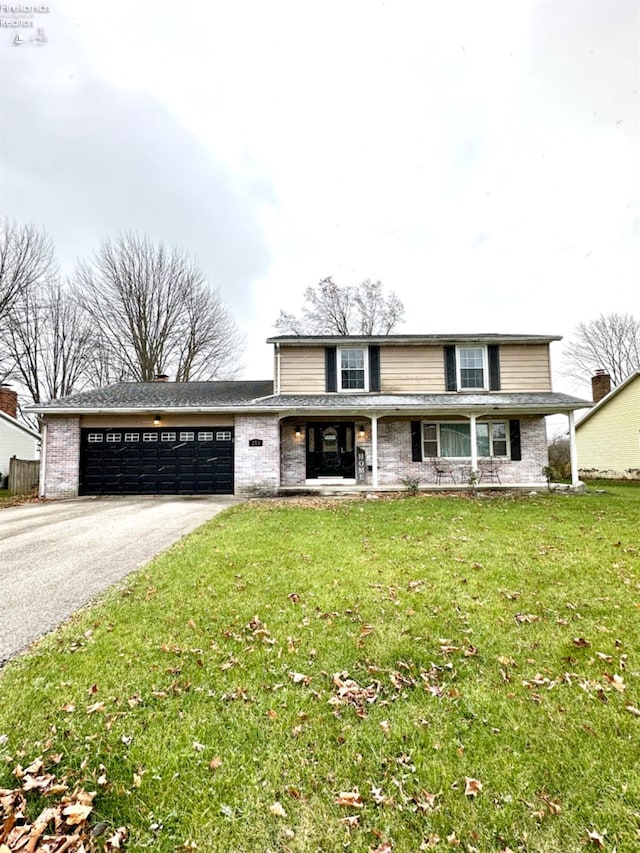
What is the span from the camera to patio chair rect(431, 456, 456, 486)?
1372 cm

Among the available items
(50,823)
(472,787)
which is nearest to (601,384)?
(472,787)

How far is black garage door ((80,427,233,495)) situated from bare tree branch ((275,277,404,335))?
48.7 feet

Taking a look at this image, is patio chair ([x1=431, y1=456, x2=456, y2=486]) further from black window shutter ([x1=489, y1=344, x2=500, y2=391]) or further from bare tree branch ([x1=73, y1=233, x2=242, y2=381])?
bare tree branch ([x1=73, y1=233, x2=242, y2=381])

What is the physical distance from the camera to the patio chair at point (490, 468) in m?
13.7

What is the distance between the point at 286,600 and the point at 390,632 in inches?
46.8

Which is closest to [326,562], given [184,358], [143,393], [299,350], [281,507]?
[281,507]

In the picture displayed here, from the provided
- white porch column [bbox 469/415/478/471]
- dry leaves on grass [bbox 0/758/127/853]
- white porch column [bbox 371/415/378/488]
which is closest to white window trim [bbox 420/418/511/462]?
white porch column [bbox 469/415/478/471]

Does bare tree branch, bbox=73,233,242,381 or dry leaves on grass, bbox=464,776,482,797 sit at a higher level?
bare tree branch, bbox=73,233,242,381

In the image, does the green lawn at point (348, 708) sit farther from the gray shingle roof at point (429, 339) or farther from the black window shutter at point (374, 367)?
the gray shingle roof at point (429, 339)

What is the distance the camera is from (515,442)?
13.9m

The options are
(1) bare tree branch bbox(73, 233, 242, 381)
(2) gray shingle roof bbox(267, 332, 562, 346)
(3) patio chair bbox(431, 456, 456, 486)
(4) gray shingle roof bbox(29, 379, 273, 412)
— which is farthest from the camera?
(1) bare tree branch bbox(73, 233, 242, 381)

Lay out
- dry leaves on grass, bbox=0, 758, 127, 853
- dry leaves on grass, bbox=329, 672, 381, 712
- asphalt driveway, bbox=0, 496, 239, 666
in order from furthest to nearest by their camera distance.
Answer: asphalt driveway, bbox=0, 496, 239, 666 → dry leaves on grass, bbox=329, 672, 381, 712 → dry leaves on grass, bbox=0, 758, 127, 853

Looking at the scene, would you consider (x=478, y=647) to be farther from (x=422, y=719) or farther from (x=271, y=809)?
(x=271, y=809)

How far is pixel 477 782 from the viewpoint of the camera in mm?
1973
